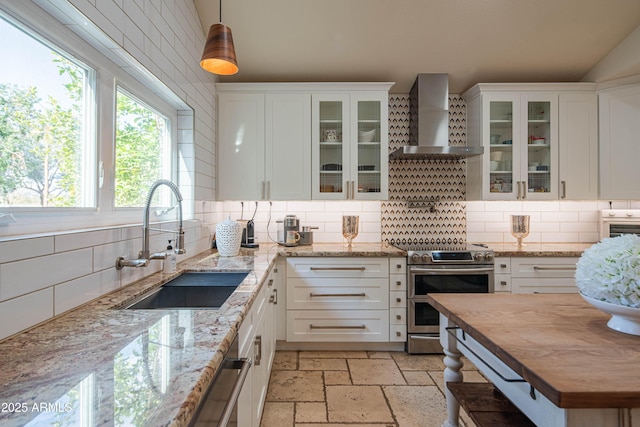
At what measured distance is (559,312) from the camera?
128 cm

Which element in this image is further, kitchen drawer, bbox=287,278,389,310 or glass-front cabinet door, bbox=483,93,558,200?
glass-front cabinet door, bbox=483,93,558,200

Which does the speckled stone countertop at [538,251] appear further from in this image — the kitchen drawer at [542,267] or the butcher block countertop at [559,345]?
the butcher block countertop at [559,345]

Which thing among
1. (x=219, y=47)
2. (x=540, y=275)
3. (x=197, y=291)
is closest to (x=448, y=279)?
(x=540, y=275)

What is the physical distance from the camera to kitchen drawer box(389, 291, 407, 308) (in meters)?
2.70

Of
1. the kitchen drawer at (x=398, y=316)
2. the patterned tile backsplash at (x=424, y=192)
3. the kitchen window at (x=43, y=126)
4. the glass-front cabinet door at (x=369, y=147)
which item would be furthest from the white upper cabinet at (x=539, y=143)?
the kitchen window at (x=43, y=126)

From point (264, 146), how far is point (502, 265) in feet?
7.67

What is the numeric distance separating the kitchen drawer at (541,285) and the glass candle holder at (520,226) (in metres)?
0.40

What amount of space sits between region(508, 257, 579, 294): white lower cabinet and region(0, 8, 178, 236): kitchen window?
2888 millimetres

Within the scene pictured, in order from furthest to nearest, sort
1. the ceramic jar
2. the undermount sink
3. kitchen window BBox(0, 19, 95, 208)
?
the ceramic jar → the undermount sink → kitchen window BBox(0, 19, 95, 208)

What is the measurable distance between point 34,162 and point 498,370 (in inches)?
71.6

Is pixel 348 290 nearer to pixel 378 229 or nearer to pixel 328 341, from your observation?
pixel 328 341

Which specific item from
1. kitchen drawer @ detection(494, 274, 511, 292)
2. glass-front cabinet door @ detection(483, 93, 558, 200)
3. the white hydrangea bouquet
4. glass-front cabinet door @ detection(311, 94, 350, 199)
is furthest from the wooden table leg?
glass-front cabinet door @ detection(483, 93, 558, 200)

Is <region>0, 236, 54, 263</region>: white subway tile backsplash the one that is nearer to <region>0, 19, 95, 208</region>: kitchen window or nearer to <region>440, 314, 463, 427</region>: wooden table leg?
<region>0, 19, 95, 208</region>: kitchen window

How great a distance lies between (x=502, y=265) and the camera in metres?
2.72
